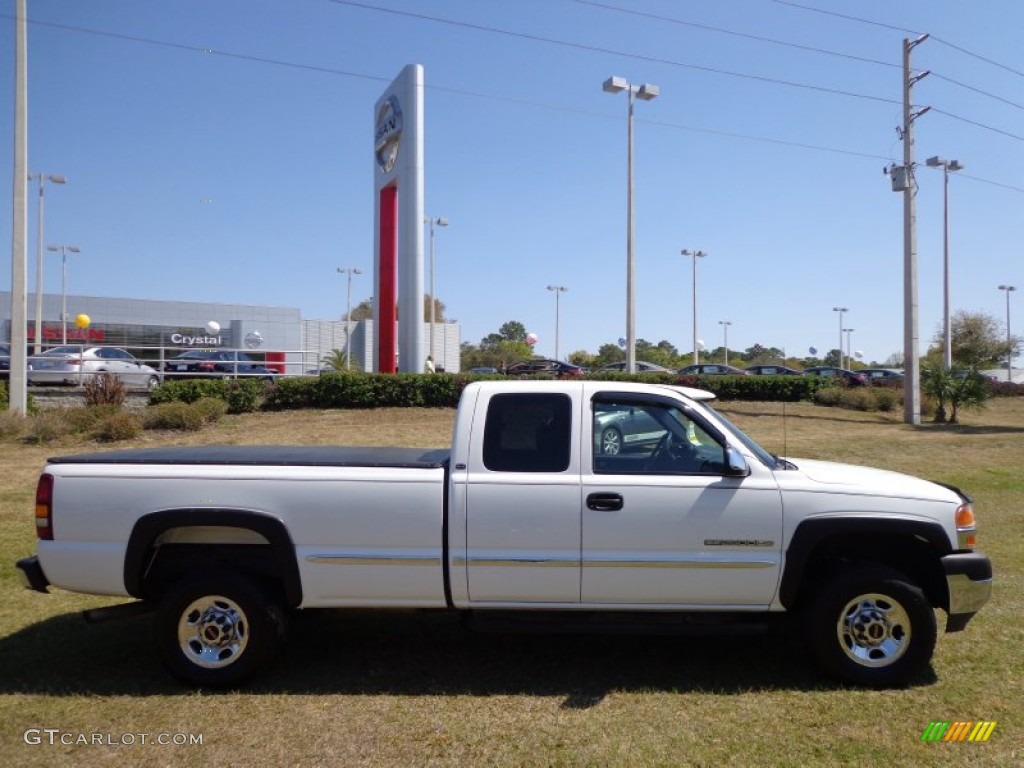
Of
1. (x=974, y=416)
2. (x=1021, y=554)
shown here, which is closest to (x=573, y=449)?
(x=1021, y=554)

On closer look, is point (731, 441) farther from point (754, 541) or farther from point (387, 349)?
point (387, 349)

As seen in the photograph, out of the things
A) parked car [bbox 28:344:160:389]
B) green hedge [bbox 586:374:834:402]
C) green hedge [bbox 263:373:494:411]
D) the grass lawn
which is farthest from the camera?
green hedge [bbox 586:374:834:402]

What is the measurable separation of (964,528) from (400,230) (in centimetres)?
1935

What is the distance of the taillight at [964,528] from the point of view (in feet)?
16.4

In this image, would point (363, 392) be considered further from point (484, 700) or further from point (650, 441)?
point (484, 700)

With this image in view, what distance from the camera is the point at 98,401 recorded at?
16812mm

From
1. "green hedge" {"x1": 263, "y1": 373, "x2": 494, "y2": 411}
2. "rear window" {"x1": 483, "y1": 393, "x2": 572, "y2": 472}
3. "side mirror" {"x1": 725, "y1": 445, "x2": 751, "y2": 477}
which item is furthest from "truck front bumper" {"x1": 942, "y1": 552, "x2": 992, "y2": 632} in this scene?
"green hedge" {"x1": 263, "y1": 373, "x2": 494, "y2": 411}

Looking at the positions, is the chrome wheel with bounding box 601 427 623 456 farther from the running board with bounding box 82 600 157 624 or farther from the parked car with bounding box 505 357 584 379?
the parked car with bounding box 505 357 584 379

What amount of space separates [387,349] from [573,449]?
19.5 m

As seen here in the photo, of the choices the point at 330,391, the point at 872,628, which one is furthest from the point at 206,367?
the point at 872,628

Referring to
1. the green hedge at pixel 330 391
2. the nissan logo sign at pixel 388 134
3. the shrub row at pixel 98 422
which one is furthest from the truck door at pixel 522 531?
the nissan logo sign at pixel 388 134

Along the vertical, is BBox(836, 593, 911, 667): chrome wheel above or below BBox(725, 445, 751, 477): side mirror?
below

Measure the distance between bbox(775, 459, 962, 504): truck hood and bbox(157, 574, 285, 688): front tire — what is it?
319 cm

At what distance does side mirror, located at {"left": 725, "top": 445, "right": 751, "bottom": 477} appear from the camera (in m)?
4.91
